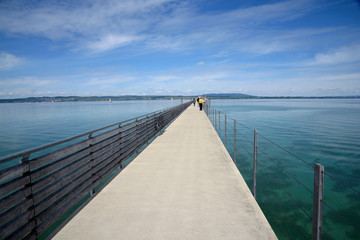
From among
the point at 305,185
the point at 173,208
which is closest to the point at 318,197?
the point at 173,208

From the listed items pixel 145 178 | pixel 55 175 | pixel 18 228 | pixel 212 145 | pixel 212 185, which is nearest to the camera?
pixel 18 228

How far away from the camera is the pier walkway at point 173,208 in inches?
131

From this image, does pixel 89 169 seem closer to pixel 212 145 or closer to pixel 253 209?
pixel 253 209

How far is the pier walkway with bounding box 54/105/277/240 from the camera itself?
10.9 ft

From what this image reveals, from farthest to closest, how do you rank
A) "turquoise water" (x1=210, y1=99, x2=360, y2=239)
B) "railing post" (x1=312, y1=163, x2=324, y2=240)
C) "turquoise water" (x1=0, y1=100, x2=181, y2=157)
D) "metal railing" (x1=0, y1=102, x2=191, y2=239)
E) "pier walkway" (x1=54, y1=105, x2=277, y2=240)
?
"turquoise water" (x1=0, y1=100, x2=181, y2=157) → "turquoise water" (x1=210, y1=99, x2=360, y2=239) → "pier walkway" (x1=54, y1=105, x2=277, y2=240) → "metal railing" (x1=0, y1=102, x2=191, y2=239) → "railing post" (x1=312, y1=163, x2=324, y2=240)

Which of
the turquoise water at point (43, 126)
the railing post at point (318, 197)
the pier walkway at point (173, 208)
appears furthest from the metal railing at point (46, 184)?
the turquoise water at point (43, 126)

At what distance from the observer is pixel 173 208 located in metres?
4.04

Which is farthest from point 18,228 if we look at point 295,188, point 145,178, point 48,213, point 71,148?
point 295,188

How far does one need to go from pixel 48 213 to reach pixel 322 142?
716 inches

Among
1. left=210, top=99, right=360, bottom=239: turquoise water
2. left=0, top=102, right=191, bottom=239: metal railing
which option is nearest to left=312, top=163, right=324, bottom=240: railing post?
left=210, top=99, right=360, bottom=239: turquoise water

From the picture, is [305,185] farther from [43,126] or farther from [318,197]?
[43,126]

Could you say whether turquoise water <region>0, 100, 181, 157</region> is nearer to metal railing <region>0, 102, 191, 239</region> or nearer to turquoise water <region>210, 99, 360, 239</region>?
metal railing <region>0, 102, 191, 239</region>

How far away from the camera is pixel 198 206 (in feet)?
13.4

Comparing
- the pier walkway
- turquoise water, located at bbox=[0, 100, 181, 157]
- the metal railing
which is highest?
the metal railing
